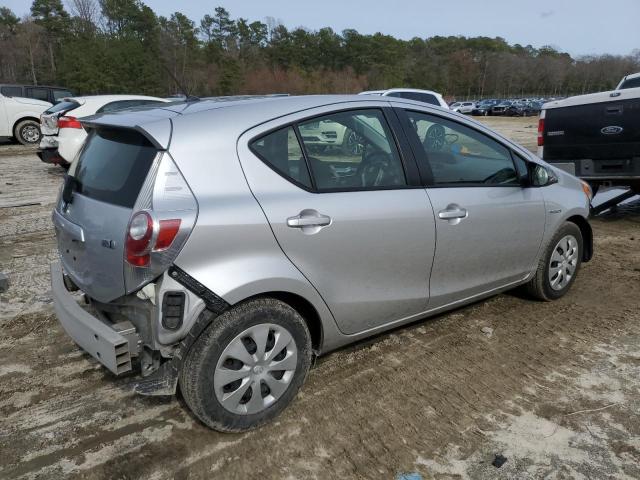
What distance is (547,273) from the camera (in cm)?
434

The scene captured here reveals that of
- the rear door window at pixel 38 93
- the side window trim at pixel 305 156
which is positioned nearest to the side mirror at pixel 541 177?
the side window trim at pixel 305 156

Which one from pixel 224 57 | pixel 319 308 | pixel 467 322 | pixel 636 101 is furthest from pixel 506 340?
pixel 224 57

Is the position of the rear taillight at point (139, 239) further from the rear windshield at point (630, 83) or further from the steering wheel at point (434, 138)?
the rear windshield at point (630, 83)

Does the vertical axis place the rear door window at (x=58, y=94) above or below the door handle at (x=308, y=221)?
above

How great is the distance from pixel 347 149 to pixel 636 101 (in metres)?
5.05

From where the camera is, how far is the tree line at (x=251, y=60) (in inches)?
1940

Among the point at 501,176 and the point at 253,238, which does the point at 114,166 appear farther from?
the point at 501,176

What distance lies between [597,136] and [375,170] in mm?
4999

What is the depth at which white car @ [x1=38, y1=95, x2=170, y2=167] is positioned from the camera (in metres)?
9.96

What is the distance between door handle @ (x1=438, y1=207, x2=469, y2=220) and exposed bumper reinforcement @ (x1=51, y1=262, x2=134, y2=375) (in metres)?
2.00

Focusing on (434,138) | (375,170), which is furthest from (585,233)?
(375,170)

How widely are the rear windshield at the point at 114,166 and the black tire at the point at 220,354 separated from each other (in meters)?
0.74

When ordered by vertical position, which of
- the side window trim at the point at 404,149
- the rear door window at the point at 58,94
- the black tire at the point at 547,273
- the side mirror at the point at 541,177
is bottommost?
the black tire at the point at 547,273

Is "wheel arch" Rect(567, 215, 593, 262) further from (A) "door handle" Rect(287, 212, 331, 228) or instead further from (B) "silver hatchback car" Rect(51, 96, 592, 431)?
(A) "door handle" Rect(287, 212, 331, 228)
